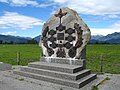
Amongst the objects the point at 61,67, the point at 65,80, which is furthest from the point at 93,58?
the point at 65,80

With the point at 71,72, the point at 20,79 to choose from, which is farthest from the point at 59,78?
the point at 20,79

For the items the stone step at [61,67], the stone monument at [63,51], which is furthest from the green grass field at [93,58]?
the stone step at [61,67]

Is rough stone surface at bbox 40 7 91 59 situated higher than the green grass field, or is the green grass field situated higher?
rough stone surface at bbox 40 7 91 59

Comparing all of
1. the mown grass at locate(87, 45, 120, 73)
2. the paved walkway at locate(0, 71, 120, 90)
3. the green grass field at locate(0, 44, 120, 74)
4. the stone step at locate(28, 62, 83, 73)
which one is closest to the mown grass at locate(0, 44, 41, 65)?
the green grass field at locate(0, 44, 120, 74)

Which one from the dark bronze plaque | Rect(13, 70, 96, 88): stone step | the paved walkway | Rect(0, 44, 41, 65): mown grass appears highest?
the dark bronze plaque

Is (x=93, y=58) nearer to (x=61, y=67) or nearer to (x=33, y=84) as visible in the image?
(x=61, y=67)

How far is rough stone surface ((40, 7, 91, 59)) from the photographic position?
13383mm

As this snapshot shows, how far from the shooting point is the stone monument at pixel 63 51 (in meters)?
11.9

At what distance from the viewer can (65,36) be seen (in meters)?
14.0

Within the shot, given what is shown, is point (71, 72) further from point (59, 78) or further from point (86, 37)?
point (86, 37)

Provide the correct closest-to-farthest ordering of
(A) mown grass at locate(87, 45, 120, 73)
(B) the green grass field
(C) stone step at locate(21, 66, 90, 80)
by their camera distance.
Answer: (C) stone step at locate(21, 66, 90, 80) → (A) mown grass at locate(87, 45, 120, 73) → (B) the green grass field

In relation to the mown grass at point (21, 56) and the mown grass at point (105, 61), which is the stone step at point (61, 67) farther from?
the mown grass at point (21, 56)

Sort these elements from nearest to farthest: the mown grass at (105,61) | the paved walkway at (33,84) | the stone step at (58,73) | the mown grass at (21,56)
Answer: the paved walkway at (33,84), the stone step at (58,73), the mown grass at (105,61), the mown grass at (21,56)

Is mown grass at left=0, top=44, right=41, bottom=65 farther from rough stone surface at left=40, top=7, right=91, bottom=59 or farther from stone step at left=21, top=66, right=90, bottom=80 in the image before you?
stone step at left=21, top=66, right=90, bottom=80
